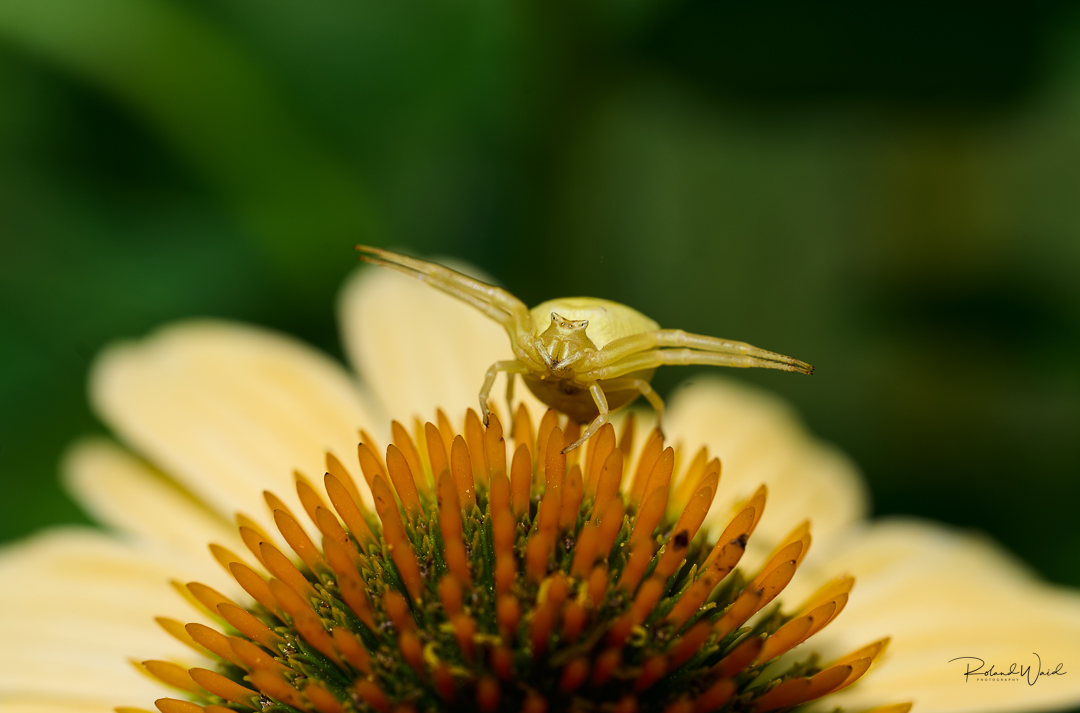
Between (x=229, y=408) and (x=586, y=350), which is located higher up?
(x=229, y=408)

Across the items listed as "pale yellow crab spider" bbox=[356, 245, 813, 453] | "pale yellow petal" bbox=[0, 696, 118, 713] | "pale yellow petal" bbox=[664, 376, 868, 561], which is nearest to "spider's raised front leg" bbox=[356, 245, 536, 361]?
"pale yellow crab spider" bbox=[356, 245, 813, 453]

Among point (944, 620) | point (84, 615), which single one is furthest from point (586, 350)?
point (84, 615)

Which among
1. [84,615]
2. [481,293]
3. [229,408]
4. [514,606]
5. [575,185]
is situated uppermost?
[575,185]

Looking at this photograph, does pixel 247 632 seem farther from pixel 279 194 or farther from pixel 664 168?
pixel 664 168

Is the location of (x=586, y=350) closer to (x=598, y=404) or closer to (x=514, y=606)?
(x=598, y=404)

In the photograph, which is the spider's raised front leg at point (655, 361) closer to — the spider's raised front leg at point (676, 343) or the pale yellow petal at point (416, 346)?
the spider's raised front leg at point (676, 343)

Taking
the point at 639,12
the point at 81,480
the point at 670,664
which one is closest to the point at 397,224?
the point at 639,12
